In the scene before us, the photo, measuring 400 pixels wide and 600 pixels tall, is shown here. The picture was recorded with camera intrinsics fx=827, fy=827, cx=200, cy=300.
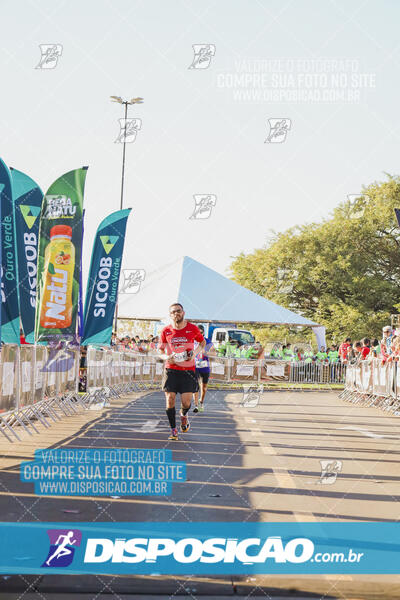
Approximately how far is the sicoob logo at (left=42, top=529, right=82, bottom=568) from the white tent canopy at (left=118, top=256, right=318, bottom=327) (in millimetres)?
31991

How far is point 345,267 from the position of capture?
56.7m

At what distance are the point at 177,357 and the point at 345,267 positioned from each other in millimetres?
46248

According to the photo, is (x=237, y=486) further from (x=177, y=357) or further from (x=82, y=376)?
(x=82, y=376)

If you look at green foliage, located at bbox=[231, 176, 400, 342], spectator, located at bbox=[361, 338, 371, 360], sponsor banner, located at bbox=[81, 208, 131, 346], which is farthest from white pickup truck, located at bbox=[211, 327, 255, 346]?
sponsor banner, located at bbox=[81, 208, 131, 346]

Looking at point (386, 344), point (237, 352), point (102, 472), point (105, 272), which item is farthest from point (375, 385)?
point (237, 352)

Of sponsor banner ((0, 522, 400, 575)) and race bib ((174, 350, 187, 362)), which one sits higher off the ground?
race bib ((174, 350, 187, 362))

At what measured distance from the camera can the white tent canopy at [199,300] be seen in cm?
3834

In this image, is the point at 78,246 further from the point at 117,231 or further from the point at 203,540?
the point at 203,540

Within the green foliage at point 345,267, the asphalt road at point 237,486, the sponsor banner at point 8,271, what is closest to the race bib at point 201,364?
Result: the asphalt road at point 237,486

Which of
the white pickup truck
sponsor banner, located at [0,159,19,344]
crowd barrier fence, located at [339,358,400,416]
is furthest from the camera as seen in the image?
the white pickup truck

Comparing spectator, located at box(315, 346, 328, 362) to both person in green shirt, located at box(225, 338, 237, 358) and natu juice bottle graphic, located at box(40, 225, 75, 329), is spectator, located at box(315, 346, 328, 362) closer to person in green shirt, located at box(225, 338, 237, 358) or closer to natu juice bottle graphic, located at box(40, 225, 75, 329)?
person in green shirt, located at box(225, 338, 237, 358)

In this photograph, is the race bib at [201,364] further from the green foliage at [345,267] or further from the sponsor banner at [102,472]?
the green foliage at [345,267]

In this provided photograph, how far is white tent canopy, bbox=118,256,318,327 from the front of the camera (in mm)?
38344

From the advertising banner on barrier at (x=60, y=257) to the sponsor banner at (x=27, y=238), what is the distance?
0.63 feet
